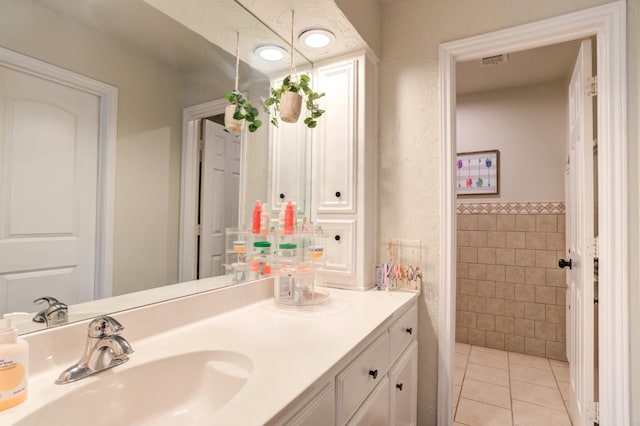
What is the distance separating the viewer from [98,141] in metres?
0.96

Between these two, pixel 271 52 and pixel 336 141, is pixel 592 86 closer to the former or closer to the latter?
pixel 336 141

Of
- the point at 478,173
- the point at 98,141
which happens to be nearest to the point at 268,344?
the point at 98,141

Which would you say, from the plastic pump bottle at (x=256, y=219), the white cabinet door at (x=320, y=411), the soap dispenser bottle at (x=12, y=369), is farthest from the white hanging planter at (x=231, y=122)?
the white cabinet door at (x=320, y=411)

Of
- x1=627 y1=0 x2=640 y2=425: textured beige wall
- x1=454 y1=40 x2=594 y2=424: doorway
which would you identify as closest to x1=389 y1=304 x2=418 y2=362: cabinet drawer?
x1=627 y1=0 x2=640 y2=425: textured beige wall

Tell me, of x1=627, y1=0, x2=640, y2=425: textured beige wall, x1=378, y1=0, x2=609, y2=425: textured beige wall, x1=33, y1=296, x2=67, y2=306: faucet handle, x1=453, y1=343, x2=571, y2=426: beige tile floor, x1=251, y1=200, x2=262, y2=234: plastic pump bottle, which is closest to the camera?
x1=33, y1=296, x2=67, y2=306: faucet handle

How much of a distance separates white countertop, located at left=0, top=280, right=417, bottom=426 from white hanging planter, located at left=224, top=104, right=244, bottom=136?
30.3 inches

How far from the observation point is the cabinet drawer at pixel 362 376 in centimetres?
92

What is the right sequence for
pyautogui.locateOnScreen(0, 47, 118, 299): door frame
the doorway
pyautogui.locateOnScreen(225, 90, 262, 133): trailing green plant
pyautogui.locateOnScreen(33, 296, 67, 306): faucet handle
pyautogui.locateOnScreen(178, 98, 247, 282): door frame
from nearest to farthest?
pyautogui.locateOnScreen(33, 296, 67, 306): faucet handle
pyautogui.locateOnScreen(0, 47, 118, 299): door frame
pyautogui.locateOnScreen(178, 98, 247, 282): door frame
pyautogui.locateOnScreen(225, 90, 262, 133): trailing green plant
the doorway

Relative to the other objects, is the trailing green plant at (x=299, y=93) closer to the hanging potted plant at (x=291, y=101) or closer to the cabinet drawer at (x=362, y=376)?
the hanging potted plant at (x=291, y=101)

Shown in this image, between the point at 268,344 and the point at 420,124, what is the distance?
136 cm

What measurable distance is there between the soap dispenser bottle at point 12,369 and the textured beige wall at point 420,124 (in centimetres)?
155

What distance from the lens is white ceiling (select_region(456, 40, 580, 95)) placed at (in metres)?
2.45

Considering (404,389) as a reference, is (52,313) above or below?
above

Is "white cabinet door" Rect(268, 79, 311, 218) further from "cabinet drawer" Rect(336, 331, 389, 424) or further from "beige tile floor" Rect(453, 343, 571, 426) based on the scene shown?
"beige tile floor" Rect(453, 343, 571, 426)
